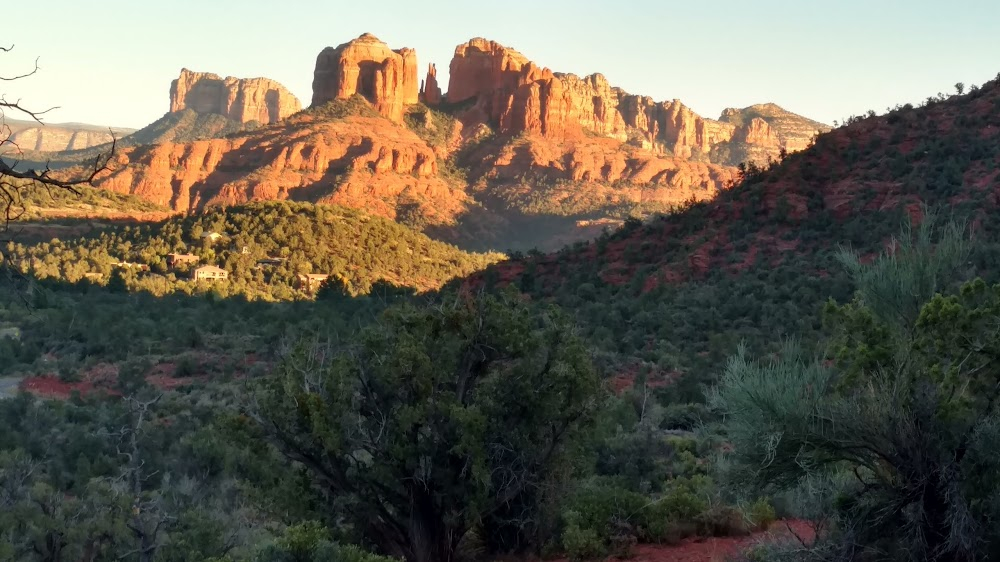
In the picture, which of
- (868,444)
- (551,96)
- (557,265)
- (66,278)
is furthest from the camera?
(551,96)

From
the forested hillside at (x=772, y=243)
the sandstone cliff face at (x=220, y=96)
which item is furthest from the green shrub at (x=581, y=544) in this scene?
the sandstone cliff face at (x=220, y=96)

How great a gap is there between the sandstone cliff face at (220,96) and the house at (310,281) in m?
127

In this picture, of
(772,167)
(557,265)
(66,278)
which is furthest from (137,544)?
(66,278)

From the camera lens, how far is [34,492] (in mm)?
11328

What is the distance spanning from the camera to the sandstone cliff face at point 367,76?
384ft

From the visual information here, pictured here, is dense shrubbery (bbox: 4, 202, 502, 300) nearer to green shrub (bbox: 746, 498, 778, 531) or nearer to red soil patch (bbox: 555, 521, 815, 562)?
green shrub (bbox: 746, 498, 778, 531)

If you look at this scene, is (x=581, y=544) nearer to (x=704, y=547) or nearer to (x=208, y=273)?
(x=704, y=547)

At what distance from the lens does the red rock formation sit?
419 feet

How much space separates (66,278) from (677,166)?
9221cm

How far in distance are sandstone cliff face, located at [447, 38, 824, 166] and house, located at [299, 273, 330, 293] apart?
69.1 meters

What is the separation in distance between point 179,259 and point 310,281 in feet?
22.7

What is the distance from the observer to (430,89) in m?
128

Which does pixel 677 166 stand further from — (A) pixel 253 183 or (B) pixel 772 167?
(B) pixel 772 167

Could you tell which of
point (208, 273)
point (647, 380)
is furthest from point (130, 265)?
point (647, 380)
